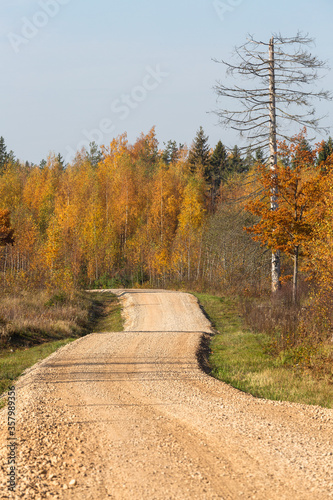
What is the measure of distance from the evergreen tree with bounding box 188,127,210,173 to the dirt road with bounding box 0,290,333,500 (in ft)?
168

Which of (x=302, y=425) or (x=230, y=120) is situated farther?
(x=230, y=120)

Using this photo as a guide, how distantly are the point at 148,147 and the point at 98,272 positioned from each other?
129 feet

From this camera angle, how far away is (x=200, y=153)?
2432 inches

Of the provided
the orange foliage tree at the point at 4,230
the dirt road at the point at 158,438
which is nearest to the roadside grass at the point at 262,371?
the dirt road at the point at 158,438

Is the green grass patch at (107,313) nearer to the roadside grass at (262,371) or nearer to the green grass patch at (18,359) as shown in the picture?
the green grass patch at (18,359)

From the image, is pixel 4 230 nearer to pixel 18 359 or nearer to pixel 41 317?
pixel 41 317

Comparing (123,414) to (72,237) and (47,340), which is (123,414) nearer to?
(47,340)

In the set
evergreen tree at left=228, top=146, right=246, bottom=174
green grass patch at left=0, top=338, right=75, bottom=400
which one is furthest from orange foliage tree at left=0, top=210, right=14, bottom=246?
green grass patch at left=0, top=338, right=75, bottom=400

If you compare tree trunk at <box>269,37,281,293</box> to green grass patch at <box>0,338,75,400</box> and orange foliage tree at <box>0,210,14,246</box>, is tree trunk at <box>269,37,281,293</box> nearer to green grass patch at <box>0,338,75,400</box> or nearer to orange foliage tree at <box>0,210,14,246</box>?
green grass patch at <box>0,338,75,400</box>

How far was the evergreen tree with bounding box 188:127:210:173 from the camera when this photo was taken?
6059 cm

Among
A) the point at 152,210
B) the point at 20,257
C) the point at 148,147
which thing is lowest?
the point at 20,257

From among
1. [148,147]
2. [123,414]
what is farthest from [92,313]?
[148,147]

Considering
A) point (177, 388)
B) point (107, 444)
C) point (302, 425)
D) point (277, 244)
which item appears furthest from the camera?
point (277, 244)

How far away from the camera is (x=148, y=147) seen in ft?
263
